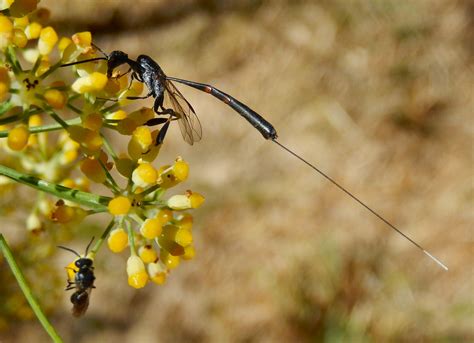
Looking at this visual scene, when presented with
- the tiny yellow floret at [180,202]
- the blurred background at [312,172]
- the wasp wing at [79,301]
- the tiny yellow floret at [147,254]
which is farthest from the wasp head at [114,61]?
the blurred background at [312,172]

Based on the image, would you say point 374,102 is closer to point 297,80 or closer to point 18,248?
point 297,80

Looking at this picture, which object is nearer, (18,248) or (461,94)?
(18,248)

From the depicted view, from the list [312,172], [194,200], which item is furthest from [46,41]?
[312,172]

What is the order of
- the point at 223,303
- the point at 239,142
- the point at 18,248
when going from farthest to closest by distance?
the point at 239,142 < the point at 223,303 < the point at 18,248

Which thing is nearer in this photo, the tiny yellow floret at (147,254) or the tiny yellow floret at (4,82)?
the tiny yellow floret at (4,82)

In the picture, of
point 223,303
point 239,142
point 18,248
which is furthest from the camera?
point 239,142

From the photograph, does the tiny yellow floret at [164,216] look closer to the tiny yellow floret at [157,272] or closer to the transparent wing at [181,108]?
the tiny yellow floret at [157,272]

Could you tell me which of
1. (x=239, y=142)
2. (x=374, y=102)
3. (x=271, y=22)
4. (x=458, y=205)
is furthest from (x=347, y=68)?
(x=458, y=205)
